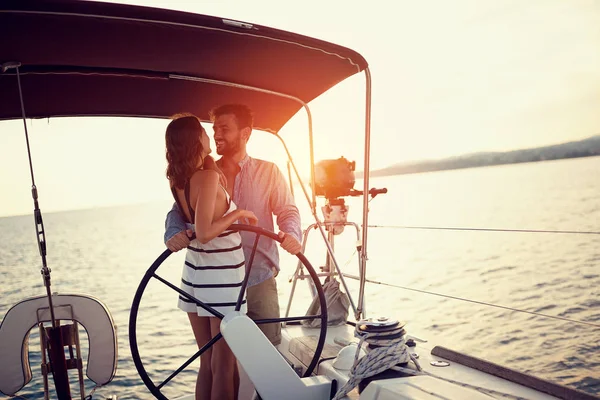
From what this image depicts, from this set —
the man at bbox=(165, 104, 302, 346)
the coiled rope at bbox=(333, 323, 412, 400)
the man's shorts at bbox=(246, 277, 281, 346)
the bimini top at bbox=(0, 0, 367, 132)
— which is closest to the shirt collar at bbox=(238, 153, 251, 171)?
the man at bbox=(165, 104, 302, 346)

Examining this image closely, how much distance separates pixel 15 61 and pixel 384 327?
158cm

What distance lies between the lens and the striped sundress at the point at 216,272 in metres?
1.74

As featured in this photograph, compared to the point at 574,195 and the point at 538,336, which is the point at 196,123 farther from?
the point at 574,195

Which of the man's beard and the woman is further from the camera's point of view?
the man's beard

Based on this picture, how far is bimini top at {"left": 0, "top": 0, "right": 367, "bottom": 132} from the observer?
162 cm

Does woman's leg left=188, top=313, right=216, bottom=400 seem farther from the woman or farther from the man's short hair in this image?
the man's short hair

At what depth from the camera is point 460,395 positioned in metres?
1.37

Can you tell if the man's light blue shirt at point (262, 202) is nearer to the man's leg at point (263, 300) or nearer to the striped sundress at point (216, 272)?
the man's leg at point (263, 300)

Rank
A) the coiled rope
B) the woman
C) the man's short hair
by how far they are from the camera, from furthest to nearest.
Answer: the man's short hair → the woman → the coiled rope

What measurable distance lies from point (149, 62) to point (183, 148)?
57 cm

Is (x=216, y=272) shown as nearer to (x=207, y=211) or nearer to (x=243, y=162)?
(x=207, y=211)

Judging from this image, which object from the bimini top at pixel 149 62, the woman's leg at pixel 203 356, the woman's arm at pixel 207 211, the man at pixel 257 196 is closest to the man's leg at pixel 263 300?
the man at pixel 257 196

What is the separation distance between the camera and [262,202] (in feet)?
7.42

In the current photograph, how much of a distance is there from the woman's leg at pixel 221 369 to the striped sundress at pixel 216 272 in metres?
0.08
